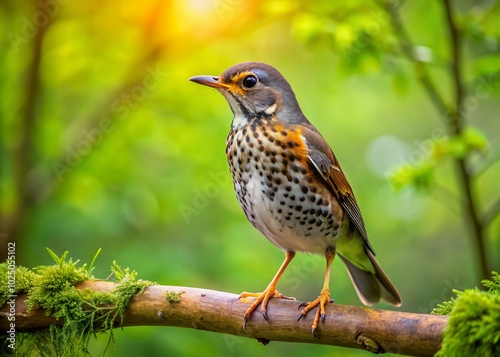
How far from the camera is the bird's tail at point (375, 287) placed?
473 cm

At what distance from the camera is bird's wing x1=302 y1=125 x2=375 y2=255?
4.29 meters

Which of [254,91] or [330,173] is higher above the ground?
[254,91]

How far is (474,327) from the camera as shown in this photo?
2719 millimetres

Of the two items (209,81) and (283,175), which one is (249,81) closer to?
(209,81)

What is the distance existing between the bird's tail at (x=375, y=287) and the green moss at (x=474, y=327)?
6.30 feet

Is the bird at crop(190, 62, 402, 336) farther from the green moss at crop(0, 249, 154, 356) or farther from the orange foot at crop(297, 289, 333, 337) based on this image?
the green moss at crop(0, 249, 154, 356)

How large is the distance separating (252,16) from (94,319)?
3.89 metres

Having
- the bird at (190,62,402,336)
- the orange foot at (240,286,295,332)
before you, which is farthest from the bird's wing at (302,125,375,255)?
the orange foot at (240,286,295,332)

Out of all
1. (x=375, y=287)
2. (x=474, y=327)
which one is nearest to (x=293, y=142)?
(x=375, y=287)

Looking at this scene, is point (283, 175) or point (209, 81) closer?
point (283, 175)

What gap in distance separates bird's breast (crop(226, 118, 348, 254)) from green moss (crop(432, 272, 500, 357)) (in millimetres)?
1553

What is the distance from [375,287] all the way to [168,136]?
2.99m

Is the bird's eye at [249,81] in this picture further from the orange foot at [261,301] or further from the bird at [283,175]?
the orange foot at [261,301]

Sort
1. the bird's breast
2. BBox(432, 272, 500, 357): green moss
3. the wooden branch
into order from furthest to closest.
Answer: the bird's breast → the wooden branch → BBox(432, 272, 500, 357): green moss
